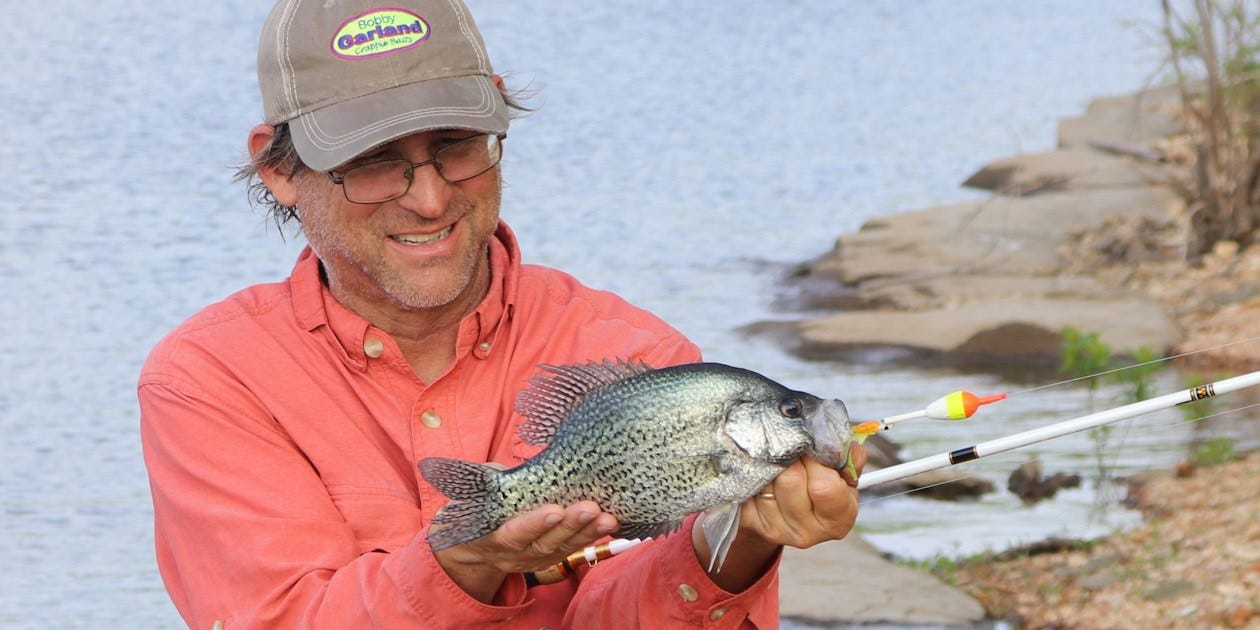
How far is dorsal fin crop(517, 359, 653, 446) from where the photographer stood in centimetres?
286

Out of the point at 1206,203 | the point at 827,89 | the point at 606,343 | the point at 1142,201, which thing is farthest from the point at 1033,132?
the point at 606,343

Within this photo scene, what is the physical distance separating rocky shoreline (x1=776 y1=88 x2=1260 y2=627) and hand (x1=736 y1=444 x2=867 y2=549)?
2.32m

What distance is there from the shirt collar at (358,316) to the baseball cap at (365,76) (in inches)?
12.6

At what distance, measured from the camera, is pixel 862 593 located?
567 cm

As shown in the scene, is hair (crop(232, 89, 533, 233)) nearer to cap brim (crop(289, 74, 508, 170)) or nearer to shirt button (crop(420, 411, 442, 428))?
cap brim (crop(289, 74, 508, 170))

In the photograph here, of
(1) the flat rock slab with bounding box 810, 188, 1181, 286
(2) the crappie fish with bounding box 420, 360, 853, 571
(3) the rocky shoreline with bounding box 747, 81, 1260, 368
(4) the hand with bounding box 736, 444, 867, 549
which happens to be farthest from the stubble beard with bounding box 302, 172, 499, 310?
(1) the flat rock slab with bounding box 810, 188, 1181, 286

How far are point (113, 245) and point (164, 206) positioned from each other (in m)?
1.07

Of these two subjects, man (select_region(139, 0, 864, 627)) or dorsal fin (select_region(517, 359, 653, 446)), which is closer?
dorsal fin (select_region(517, 359, 653, 446))

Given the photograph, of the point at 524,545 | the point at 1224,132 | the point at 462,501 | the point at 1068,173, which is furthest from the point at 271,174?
the point at 1068,173

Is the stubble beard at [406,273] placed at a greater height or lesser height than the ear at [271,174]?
lesser

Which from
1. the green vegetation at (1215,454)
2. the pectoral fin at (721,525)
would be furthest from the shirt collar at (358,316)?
the green vegetation at (1215,454)

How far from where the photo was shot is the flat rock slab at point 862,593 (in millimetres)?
5527

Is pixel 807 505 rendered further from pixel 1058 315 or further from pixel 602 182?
pixel 602 182

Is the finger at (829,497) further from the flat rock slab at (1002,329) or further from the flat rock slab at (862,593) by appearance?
the flat rock slab at (1002,329)
